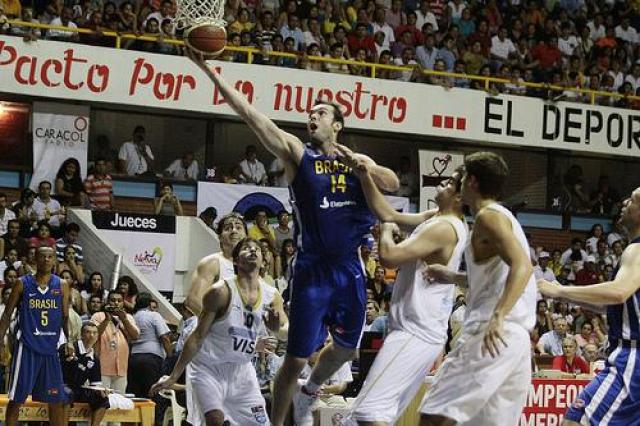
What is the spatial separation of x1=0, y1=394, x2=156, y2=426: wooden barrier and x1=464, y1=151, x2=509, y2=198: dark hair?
694 centimetres

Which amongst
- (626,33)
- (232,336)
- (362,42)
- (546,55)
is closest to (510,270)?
(232,336)

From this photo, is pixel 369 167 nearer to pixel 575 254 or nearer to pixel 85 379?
pixel 85 379

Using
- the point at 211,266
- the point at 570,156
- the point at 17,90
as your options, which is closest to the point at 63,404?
the point at 211,266

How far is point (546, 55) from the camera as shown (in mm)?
25312

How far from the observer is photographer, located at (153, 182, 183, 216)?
69.1 feet

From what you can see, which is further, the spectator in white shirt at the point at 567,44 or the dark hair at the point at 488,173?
the spectator in white shirt at the point at 567,44

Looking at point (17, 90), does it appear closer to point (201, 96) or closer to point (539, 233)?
point (201, 96)

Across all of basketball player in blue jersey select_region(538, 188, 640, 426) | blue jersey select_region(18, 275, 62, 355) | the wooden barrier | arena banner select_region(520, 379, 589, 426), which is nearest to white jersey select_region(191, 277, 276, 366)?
basketball player in blue jersey select_region(538, 188, 640, 426)

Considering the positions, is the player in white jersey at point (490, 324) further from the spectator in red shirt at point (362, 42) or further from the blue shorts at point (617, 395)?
the spectator in red shirt at point (362, 42)

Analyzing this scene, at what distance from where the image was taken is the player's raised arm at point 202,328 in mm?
9523

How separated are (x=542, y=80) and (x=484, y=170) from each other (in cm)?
1803

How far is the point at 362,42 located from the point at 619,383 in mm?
16071

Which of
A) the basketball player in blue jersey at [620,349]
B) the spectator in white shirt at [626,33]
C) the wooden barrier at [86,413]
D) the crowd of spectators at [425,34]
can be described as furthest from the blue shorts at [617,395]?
the spectator in white shirt at [626,33]

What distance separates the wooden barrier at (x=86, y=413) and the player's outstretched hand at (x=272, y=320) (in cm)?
424
